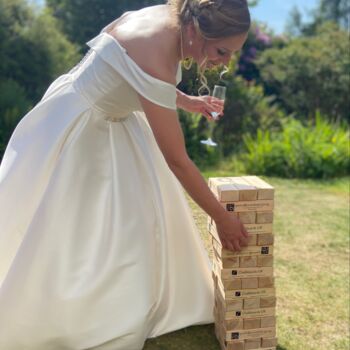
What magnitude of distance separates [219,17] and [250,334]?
1.52 meters

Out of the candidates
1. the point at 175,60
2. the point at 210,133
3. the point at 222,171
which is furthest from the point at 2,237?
the point at 210,133

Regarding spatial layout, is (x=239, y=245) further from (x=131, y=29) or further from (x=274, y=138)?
(x=274, y=138)

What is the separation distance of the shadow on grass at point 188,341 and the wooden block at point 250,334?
224 mm

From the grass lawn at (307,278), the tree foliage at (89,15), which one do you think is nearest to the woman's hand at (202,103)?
the grass lawn at (307,278)

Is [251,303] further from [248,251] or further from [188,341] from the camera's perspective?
[188,341]

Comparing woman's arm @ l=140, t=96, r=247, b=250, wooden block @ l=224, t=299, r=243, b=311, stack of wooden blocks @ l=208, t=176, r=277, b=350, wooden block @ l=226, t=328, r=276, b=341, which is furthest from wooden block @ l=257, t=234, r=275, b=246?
wooden block @ l=226, t=328, r=276, b=341

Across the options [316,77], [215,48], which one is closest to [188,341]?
[215,48]

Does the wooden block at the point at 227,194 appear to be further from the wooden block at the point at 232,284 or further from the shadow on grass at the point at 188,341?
the shadow on grass at the point at 188,341

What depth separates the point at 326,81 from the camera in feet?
41.8

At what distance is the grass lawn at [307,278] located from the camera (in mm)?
2840

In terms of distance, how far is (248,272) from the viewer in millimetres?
2459

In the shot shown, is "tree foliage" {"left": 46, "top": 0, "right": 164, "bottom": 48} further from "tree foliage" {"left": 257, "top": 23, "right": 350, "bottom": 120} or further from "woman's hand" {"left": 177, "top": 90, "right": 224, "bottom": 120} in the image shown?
"woman's hand" {"left": 177, "top": 90, "right": 224, "bottom": 120}

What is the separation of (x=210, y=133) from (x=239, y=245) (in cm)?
704

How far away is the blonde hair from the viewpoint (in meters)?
2.04
